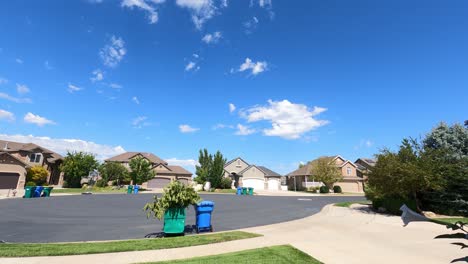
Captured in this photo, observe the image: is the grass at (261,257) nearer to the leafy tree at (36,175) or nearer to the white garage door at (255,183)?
the leafy tree at (36,175)

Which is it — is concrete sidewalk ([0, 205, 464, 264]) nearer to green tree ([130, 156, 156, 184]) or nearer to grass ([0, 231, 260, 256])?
grass ([0, 231, 260, 256])

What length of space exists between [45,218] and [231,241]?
10583mm

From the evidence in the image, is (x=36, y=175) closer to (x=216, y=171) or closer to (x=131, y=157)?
(x=131, y=157)

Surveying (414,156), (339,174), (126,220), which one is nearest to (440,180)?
(414,156)

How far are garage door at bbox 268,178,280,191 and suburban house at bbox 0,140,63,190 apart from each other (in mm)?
37641

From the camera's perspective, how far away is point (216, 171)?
43.2 m

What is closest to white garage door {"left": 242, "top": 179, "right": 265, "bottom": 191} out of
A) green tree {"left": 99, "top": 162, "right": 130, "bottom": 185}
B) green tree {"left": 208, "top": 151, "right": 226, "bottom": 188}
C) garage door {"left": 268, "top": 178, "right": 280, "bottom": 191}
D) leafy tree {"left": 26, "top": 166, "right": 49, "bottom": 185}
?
garage door {"left": 268, "top": 178, "right": 280, "bottom": 191}

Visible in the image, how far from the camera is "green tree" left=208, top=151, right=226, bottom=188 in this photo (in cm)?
4312

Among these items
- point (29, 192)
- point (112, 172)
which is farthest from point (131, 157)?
point (29, 192)

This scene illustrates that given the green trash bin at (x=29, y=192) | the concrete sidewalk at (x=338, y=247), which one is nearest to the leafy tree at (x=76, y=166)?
the green trash bin at (x=29, y=192)

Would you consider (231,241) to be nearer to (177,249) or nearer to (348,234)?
(177,249)

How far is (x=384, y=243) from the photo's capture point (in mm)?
8664

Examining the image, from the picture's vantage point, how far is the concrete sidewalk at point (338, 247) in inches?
A: 268

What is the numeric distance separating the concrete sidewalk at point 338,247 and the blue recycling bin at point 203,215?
6.51 ft
